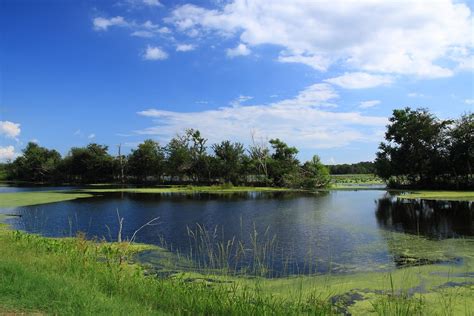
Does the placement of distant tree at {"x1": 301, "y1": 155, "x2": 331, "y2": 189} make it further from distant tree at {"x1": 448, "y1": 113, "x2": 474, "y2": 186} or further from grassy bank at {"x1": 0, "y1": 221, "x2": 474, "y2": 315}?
grassy bank at {"x1": 0, "y1": 221, "x2": 474, "y2": 315}

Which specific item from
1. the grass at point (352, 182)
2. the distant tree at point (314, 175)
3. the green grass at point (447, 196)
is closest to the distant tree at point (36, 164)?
the distant tree at point (314, 175)

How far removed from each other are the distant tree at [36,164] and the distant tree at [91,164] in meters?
6.53

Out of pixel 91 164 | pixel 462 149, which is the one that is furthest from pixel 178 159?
pixel 462 149

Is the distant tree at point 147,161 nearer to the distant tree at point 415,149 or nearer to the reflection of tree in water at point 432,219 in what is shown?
the distant tree at point 415,149

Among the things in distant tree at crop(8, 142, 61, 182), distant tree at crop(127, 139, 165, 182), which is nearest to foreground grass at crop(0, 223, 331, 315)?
distant tree at crop(127, 139, 165, 182)

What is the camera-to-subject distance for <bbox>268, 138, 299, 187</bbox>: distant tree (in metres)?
57.3

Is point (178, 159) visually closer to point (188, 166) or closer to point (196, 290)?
point (188, 166)

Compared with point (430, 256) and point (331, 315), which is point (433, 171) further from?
point (331, 315)

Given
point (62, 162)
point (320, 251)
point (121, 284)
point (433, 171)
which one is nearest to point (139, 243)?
point (320, 251)

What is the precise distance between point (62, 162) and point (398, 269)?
83436mm

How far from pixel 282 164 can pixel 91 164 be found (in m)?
38.7

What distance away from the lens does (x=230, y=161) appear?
201ft

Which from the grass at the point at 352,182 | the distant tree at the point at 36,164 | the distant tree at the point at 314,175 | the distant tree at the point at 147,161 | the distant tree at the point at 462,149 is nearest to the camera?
the distant tree at the point at 462,149

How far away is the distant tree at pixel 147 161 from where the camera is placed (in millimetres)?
68438
